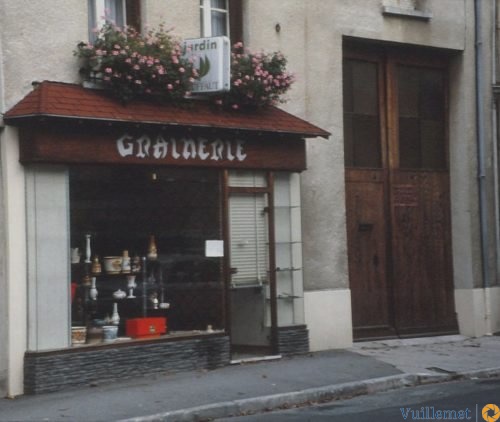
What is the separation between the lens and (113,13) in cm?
1422

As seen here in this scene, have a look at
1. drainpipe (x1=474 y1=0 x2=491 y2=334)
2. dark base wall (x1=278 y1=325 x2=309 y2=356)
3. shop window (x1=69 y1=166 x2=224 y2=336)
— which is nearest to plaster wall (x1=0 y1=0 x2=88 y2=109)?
shop window (x1=69 y1=166 x2=224 y2=336)

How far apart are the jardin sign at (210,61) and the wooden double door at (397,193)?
150 inches

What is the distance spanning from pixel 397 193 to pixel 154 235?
16.9ft

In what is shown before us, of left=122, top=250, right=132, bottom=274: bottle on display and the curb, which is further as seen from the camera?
left=122, top=250, right=132, bottom=274: bottle on display

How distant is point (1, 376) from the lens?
41.7ft

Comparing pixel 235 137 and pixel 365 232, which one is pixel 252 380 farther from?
pixel 365 232

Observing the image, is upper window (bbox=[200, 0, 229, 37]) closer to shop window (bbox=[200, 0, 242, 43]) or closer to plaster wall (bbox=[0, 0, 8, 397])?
shop window (bbox=[200, 0, 242, 43])

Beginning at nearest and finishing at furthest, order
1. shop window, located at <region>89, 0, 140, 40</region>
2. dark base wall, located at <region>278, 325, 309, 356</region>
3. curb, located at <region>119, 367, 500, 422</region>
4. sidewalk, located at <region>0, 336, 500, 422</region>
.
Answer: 1. curb, located at <region>119, 367, 500, 422</region>
2. sidewalk, located at <region>0, 336, 500, 422</region>
3. shop window, located at <region>89, 0, 140, 40</region>
4. dark base wall, located at <region>278, 325, 309, 356</region>

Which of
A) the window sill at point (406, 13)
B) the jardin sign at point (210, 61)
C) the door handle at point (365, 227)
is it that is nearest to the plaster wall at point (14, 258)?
the jardin sign at point (210, 61)

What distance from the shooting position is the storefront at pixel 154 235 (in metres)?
13.0

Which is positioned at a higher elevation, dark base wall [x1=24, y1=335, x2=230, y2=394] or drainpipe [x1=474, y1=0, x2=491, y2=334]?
drainpipe [x1=474, y1=0, x2=491, y2=334]

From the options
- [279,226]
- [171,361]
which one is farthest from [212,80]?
[171,361]

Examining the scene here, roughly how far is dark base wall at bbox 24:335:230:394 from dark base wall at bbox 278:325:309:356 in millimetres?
1046

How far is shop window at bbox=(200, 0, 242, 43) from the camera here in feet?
50.0
